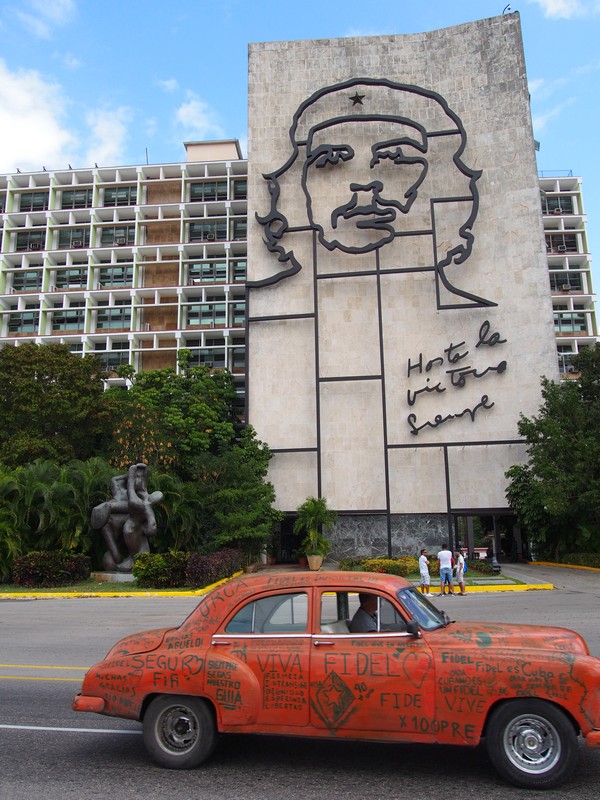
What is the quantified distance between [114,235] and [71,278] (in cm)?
647

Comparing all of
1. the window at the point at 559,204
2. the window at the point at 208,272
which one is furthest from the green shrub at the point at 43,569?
the window at the point at 559,204

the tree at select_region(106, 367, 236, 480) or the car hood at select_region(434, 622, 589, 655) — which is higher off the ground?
the tree at select_region(106, 367, 236, 480)

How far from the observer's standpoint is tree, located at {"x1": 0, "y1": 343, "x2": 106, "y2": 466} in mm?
34562

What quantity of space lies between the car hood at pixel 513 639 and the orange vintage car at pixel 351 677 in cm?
1

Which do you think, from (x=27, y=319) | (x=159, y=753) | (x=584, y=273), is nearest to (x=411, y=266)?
(x=159, y=753)

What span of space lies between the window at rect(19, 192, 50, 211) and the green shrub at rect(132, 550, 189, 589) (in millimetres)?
61231

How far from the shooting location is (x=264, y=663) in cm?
555

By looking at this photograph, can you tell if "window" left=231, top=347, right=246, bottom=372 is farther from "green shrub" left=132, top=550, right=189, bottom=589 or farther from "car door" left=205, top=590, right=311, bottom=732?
"car door" left=205, top=590, right=311, bottom=732

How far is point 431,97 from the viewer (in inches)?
1564

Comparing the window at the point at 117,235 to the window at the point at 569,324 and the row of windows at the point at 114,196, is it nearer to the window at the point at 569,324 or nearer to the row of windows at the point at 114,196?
the row of windows at the point at 114,196

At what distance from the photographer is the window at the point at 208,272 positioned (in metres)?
70.4

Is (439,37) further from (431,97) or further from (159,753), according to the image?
(159,753)

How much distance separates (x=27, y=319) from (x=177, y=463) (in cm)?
4471

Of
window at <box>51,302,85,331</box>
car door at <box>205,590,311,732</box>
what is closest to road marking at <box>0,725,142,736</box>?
car door at <box>205,590,311,732</box>
